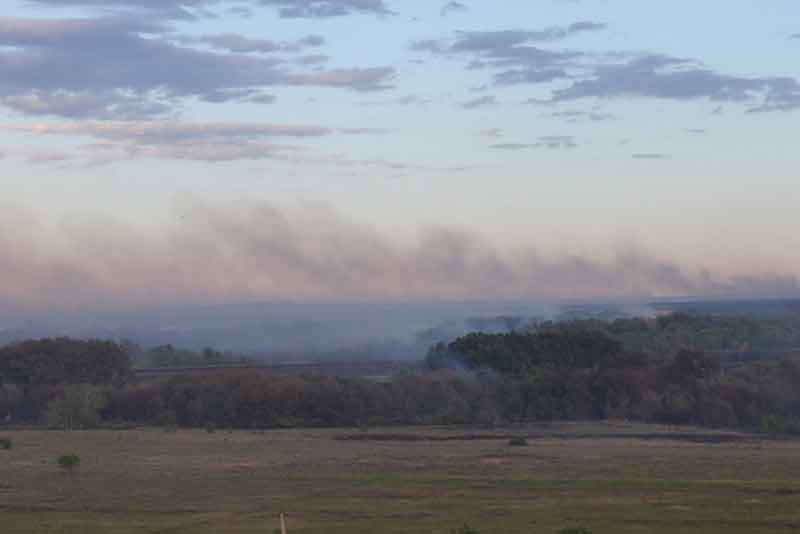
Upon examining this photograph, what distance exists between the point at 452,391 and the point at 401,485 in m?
47.9

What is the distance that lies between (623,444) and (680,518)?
2913cm

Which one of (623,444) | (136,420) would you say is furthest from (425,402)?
(623,444)

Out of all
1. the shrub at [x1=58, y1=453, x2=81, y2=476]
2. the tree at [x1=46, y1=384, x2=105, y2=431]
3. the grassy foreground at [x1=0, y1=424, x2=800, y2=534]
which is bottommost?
the grassy foreground at [x1=0, y1=424, x2=800, y2=534]

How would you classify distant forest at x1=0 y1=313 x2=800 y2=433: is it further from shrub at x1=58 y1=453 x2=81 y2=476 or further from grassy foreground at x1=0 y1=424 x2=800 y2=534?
shrub at x1=58 y1=453 x2=81 y2=476

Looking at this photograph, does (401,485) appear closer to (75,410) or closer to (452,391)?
(75,410)

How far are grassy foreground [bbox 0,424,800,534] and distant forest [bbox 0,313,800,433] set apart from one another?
16.6 meters

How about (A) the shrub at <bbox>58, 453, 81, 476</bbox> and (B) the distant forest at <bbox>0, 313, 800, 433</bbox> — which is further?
(B) the distant forest at <bbox>0, 313, 800, 433</bbox>

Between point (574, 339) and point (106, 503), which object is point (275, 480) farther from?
point (574, 339)

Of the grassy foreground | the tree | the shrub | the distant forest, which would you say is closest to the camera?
the grassy foreground

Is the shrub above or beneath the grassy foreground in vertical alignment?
above

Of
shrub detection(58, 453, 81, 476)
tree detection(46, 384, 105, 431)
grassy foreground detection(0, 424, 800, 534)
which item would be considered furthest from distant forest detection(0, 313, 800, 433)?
shrub detection(58, 453, 81, 476)

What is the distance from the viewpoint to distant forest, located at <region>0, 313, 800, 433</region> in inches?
3469

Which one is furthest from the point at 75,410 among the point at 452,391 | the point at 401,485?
the point at 401,485

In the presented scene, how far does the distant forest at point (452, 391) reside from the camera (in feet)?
289
